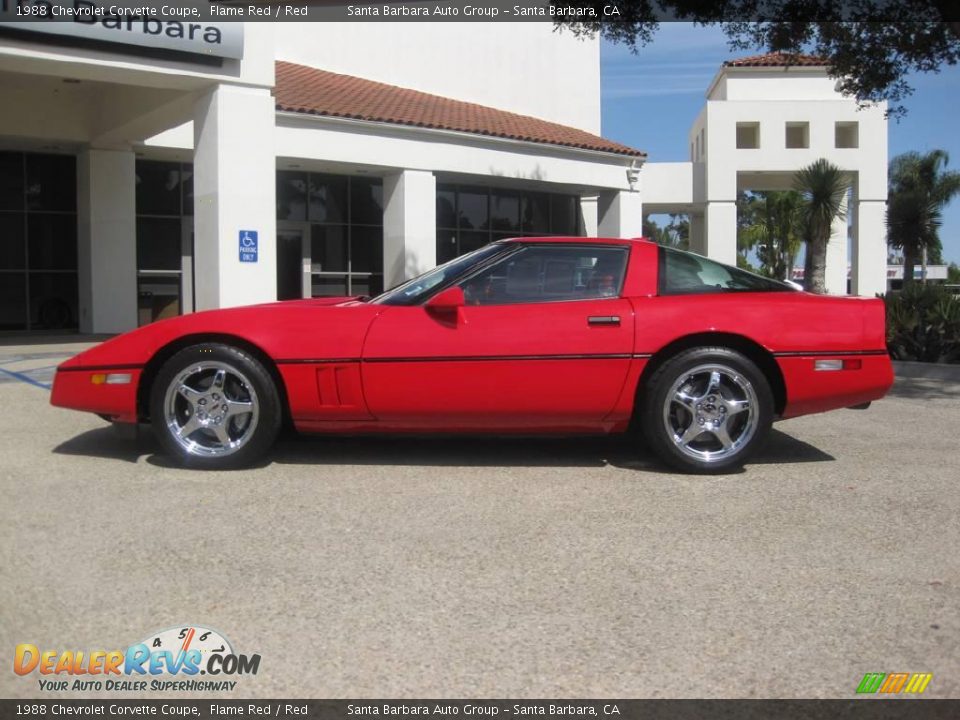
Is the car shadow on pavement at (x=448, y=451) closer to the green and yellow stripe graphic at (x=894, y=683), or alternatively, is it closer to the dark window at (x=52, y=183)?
the green and yellow stripe graphic at (x=894, y=683)

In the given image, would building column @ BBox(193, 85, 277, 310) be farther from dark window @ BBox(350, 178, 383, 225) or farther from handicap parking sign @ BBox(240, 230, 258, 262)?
dark window @ BBox(350, 178, 383, 225)

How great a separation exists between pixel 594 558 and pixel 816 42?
10795mm

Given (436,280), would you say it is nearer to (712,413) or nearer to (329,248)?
(712,413)

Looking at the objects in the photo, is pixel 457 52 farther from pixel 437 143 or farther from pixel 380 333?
pixel 380 333

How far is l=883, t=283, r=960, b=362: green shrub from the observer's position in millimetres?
11078

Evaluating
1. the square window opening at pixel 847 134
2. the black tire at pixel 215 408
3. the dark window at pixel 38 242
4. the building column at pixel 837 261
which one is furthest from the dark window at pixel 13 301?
the square window opening at pixel 847 134

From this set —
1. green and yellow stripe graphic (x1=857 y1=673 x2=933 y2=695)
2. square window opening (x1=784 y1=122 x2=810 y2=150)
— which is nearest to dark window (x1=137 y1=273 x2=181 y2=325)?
green and yellow stripe graphic (x1=857 y1=673 x2=933 y2=695)

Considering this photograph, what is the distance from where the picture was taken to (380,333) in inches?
196

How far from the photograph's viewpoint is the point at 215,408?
5.04 m

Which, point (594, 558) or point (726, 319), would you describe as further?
point (726, 319)

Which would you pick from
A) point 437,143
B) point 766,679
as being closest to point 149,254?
point 437,143

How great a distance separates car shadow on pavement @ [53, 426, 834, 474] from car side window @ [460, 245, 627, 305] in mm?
1006

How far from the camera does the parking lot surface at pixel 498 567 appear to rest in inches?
106

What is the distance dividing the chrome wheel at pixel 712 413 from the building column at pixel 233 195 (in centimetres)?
752
